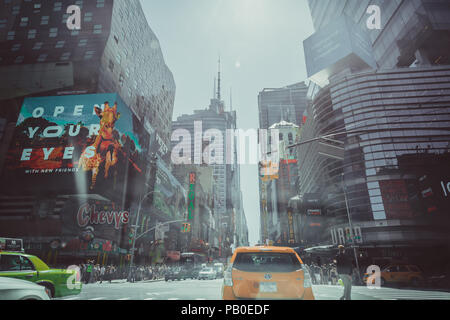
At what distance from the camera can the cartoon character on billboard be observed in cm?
3516

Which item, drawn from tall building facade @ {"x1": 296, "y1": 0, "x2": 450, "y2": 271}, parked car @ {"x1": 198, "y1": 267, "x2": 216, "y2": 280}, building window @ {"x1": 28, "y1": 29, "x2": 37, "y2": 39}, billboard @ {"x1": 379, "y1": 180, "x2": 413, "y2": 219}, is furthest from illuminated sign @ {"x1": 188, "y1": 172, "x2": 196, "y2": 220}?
billboard @ {"x1": 379, "y1": 180, "x2": 413, "y2": 219}

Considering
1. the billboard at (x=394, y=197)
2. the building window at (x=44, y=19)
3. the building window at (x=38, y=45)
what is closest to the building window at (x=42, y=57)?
the building window at (x=38, y=45)

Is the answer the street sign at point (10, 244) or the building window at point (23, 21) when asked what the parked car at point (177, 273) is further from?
the building window at point (23, 21)

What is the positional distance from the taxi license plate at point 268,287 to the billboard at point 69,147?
3432cm

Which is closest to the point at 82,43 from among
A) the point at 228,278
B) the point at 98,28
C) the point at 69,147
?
the point at 98,28

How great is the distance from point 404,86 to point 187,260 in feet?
173

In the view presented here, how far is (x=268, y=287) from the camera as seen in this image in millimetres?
5172

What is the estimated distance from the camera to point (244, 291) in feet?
17.1

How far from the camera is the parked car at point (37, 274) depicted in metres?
7.45

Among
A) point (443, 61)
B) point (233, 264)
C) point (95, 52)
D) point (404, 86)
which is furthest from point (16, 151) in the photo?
point (443, 61)

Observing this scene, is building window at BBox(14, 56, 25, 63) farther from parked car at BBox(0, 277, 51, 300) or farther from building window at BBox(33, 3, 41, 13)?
parked car at BBox(0, 277, 51, 300)

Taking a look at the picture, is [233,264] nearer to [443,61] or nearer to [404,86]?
[404,86]

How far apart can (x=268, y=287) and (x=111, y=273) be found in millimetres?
27893

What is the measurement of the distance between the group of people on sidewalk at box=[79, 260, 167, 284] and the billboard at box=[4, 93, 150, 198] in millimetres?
10986
